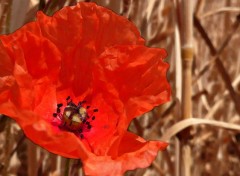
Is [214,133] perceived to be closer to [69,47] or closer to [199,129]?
[199,129]

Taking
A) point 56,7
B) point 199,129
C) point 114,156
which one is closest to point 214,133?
point 199,129

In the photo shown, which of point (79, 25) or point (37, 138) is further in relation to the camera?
point (79, 25)

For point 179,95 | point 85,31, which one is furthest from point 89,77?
point 179,95

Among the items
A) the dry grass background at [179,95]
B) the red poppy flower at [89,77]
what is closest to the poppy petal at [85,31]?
the red poppy flower at [89,77]

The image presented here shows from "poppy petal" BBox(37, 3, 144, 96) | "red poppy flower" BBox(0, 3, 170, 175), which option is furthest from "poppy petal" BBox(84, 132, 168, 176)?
"poppy petal" BBox(37, 3, 144, 96)

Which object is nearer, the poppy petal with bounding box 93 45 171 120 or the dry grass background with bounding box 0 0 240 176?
the poppy petal with bounding box 93 45 171 120

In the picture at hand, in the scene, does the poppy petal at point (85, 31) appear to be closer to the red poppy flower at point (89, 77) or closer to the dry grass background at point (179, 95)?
the red poppy flower at point (89, 77)

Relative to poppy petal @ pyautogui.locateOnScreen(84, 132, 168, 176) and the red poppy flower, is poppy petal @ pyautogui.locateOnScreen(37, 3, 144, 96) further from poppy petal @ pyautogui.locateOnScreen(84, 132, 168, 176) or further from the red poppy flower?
poppy petal @ pyautogui.locateOnScreen(84, 132, 168, 176)
